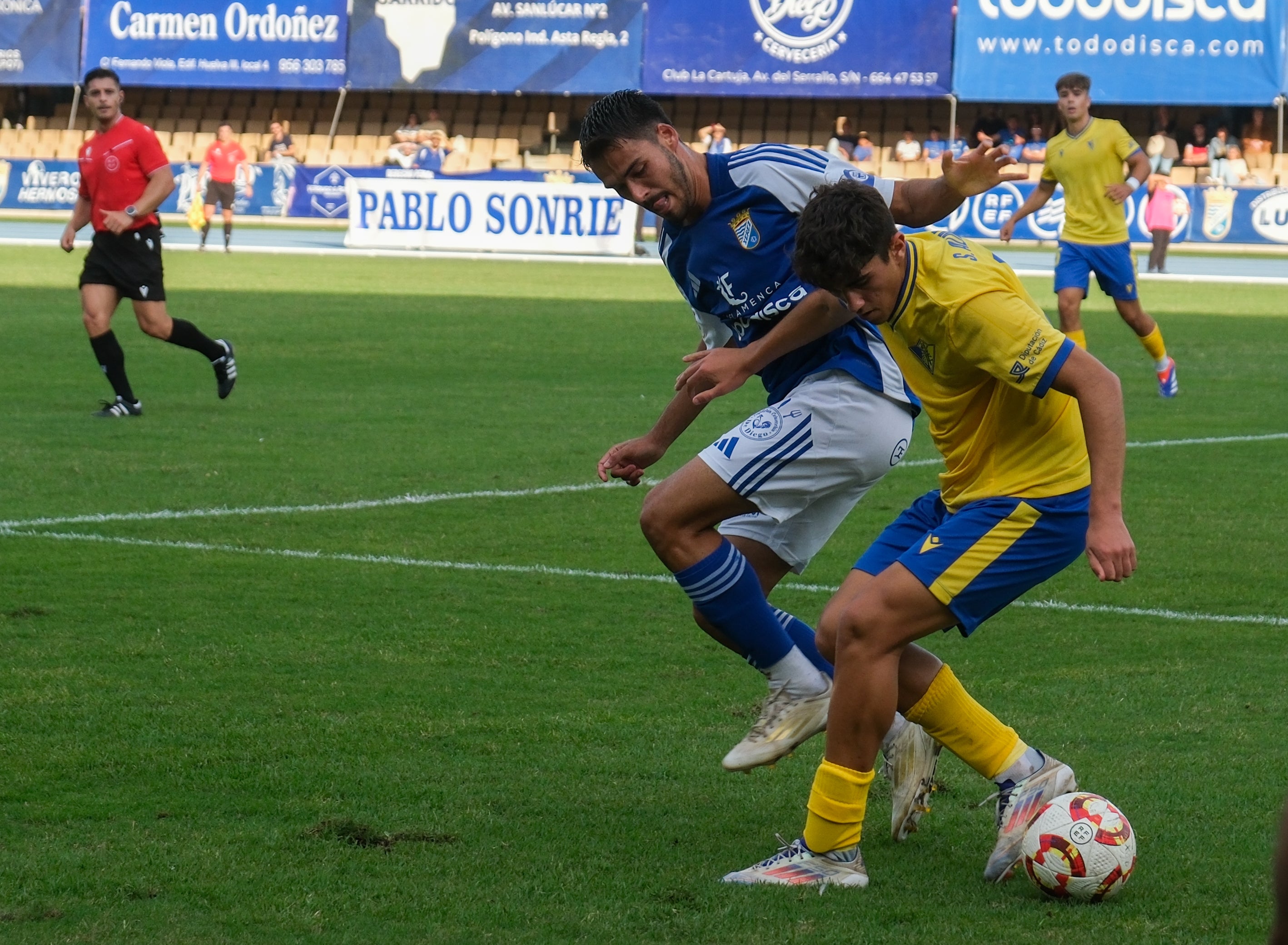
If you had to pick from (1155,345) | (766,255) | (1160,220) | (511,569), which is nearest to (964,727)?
(766,255)

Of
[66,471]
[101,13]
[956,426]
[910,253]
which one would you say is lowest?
[66,471]

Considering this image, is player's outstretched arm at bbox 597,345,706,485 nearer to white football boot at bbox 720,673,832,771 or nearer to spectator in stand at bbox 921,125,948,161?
white football boot at bbox 720,673,832,771

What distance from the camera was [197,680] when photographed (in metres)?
5.23

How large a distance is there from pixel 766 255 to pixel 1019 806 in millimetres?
1472

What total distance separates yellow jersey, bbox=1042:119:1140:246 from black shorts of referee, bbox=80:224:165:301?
6419 millimetres

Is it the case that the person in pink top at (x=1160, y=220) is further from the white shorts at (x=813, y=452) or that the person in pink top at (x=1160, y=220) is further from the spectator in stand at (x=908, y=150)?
the white shorts at (x=813, y=452)

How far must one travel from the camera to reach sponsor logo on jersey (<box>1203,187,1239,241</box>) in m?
32.2

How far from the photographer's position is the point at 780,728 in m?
4.12

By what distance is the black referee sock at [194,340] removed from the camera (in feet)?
36.9

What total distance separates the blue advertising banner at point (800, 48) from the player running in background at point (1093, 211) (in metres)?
22.8

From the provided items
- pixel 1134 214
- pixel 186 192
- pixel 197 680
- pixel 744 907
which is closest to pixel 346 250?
pixel 186 192

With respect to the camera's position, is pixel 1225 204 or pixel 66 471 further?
pixel 1225 204

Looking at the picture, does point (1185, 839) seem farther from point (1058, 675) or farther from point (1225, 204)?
point (1225, 204)

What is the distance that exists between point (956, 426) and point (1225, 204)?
1199 inches
